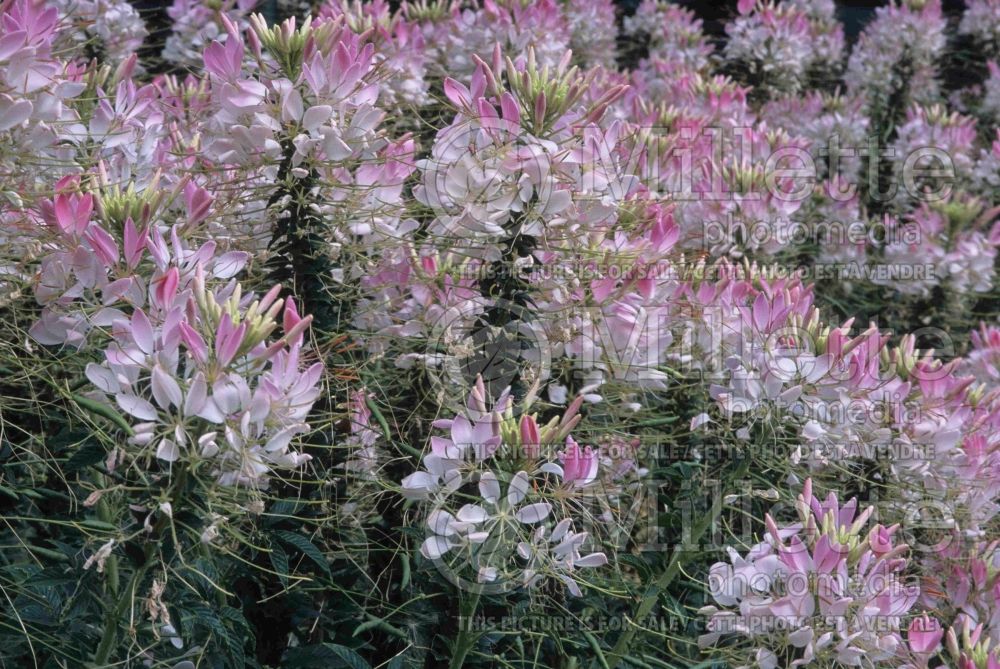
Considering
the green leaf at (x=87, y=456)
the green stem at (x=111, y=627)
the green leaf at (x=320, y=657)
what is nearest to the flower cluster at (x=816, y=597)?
the green leaf at (x=320, y=657)

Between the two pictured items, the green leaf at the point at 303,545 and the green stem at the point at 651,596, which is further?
the green stem at the point at 651,596

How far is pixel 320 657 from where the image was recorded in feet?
5.16

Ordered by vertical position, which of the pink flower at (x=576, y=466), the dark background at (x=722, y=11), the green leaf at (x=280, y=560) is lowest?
the dark background at (x=722, y=11)

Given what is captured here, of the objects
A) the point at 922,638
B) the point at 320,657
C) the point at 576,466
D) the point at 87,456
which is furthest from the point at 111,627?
the point at 922,638

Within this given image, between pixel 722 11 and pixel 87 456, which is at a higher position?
pixel 87 456

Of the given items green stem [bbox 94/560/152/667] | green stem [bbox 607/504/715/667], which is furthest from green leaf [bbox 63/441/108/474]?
green stem [bbox 607/504/715/667]

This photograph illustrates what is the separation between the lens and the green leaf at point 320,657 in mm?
1553

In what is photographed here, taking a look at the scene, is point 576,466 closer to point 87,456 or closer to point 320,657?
point 320,657

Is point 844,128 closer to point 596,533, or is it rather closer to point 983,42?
point 983,42

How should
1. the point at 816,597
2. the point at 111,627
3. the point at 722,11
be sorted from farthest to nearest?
the point at 722,11 → the point at 816,597 → the point at 111,627

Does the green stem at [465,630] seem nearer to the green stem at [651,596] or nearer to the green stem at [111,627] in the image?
the green stem at [651,596]

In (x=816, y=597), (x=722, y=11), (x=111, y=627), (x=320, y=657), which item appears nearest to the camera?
(x=111, y=627)

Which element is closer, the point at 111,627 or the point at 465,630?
the point at 111,627

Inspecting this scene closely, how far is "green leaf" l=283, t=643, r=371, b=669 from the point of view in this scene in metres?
1.55
